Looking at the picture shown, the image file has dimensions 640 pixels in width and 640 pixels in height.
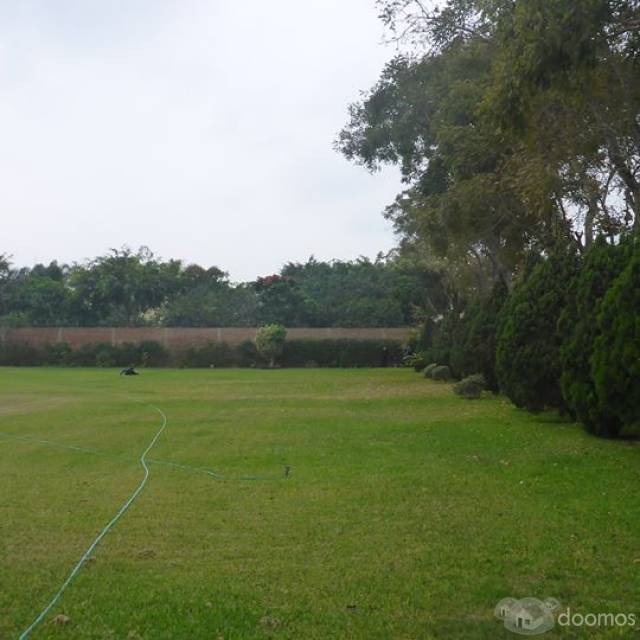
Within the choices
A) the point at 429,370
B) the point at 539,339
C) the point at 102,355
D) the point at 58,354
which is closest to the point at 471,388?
the point at 539,339

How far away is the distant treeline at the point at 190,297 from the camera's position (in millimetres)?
52312

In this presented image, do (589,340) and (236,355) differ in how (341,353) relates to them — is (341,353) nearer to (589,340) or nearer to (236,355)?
(236,355)

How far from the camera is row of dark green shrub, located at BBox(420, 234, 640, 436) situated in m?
11.2

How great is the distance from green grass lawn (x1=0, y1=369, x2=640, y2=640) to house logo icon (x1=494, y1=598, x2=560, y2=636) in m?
0.09

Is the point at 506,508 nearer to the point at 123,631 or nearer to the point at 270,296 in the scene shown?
the point at 123,631

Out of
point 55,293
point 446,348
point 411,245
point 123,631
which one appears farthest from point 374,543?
point 55,293

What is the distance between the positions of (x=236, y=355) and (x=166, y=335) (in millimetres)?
4565

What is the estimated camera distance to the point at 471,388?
2047 centimetres

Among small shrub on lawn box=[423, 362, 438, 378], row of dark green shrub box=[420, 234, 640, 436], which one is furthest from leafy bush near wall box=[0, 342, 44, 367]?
row of dark green shrub box=[420, 234, 640, 436]

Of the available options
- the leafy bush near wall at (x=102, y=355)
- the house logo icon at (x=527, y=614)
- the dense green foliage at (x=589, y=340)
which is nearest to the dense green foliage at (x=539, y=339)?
the dense green foliage at (x=589, y=340)

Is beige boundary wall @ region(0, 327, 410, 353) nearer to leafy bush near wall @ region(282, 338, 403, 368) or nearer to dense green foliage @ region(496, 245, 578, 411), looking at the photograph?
leafy bush near wall @ region(282, 338, 403, 368)

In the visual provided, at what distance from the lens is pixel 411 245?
120 feet

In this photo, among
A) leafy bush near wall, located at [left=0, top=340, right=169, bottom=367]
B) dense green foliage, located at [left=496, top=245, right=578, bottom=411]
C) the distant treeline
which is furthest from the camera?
the distant treeline

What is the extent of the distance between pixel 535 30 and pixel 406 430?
6734mm
